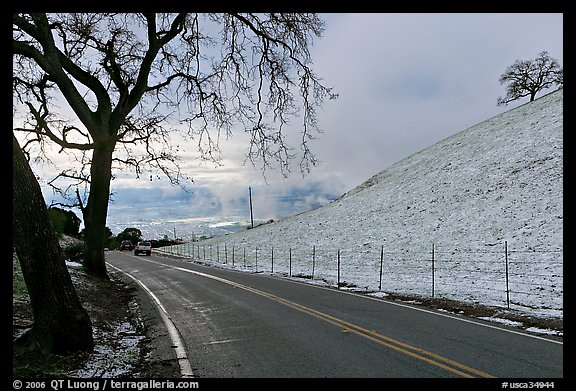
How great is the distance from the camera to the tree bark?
15570mm

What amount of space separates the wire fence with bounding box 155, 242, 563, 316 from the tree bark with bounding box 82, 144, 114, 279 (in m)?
9.31

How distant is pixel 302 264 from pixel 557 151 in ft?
69.8

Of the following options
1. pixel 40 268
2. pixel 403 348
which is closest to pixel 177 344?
pixel 40 268

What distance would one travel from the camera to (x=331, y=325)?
8570 millimetres

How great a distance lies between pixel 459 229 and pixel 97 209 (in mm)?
20136

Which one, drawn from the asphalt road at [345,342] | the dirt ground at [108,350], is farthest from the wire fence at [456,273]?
the dirt ground at [108,350]

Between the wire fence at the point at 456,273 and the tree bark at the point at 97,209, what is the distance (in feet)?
30.6

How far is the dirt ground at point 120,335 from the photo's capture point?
561 centimetres

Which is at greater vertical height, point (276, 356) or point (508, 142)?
point (508, 142)

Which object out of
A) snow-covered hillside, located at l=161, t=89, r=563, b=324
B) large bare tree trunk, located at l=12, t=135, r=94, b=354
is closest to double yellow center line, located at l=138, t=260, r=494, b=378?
large bare tree trunk, located at l=12, t=135, r=94, b=354
